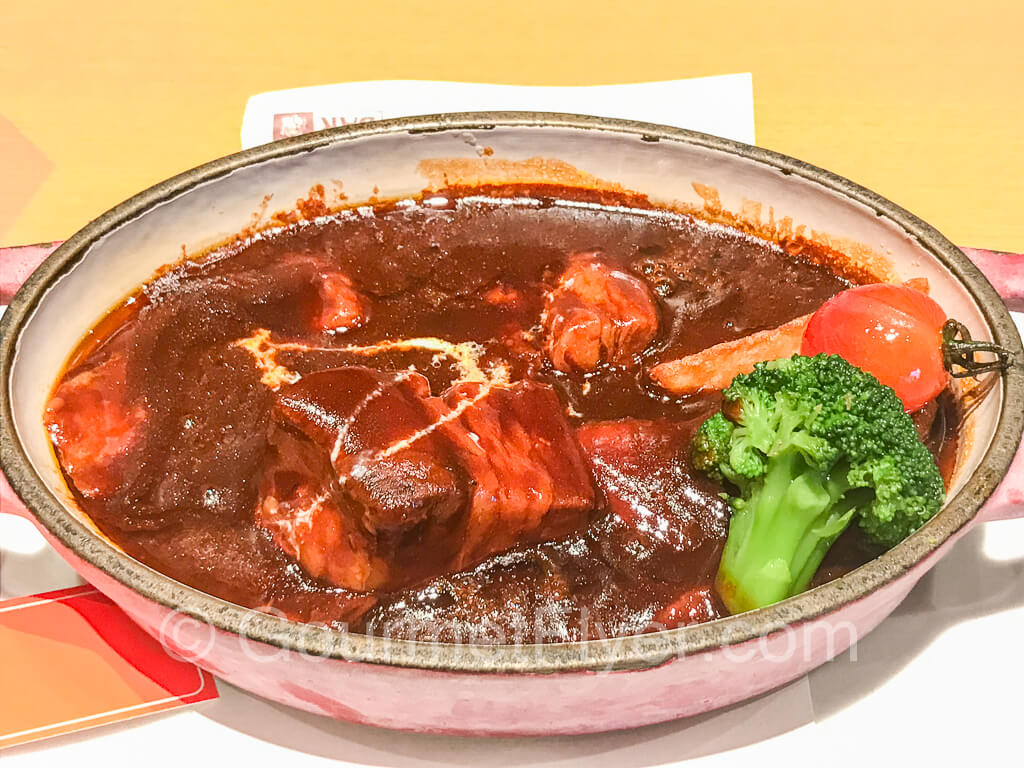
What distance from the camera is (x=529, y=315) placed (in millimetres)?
1976

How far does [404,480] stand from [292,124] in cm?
168

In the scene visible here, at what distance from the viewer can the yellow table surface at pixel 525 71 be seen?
9.14 feet

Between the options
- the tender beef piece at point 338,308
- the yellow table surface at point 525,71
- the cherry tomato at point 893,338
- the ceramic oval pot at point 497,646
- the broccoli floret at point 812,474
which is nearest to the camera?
the ceramic oval pot at point 497,646

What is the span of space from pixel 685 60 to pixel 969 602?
7.19ft

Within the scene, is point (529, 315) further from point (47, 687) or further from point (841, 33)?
point (841, 33)

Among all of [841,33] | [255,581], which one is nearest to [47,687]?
[255,581]

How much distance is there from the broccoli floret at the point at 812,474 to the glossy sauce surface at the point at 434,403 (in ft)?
0.31

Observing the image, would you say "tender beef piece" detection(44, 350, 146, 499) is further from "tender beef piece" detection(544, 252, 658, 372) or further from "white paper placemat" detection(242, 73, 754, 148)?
"white paper placemat" detection(242, 73, 754, 148)

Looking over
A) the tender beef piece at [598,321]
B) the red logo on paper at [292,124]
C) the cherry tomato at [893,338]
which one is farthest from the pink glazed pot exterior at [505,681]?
the red logo on paper at [292,124]

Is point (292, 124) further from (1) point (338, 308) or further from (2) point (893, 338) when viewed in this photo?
(2) point (893, 338)

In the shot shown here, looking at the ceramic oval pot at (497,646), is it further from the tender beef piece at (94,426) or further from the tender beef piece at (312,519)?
the tender beef piece at (312,519)

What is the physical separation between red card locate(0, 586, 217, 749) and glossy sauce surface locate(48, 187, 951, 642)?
0.16 metres

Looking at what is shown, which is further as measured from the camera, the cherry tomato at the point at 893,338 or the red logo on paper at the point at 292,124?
the red logo on paper at the point at 292,124

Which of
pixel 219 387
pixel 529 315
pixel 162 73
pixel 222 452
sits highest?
pixel 162 73
